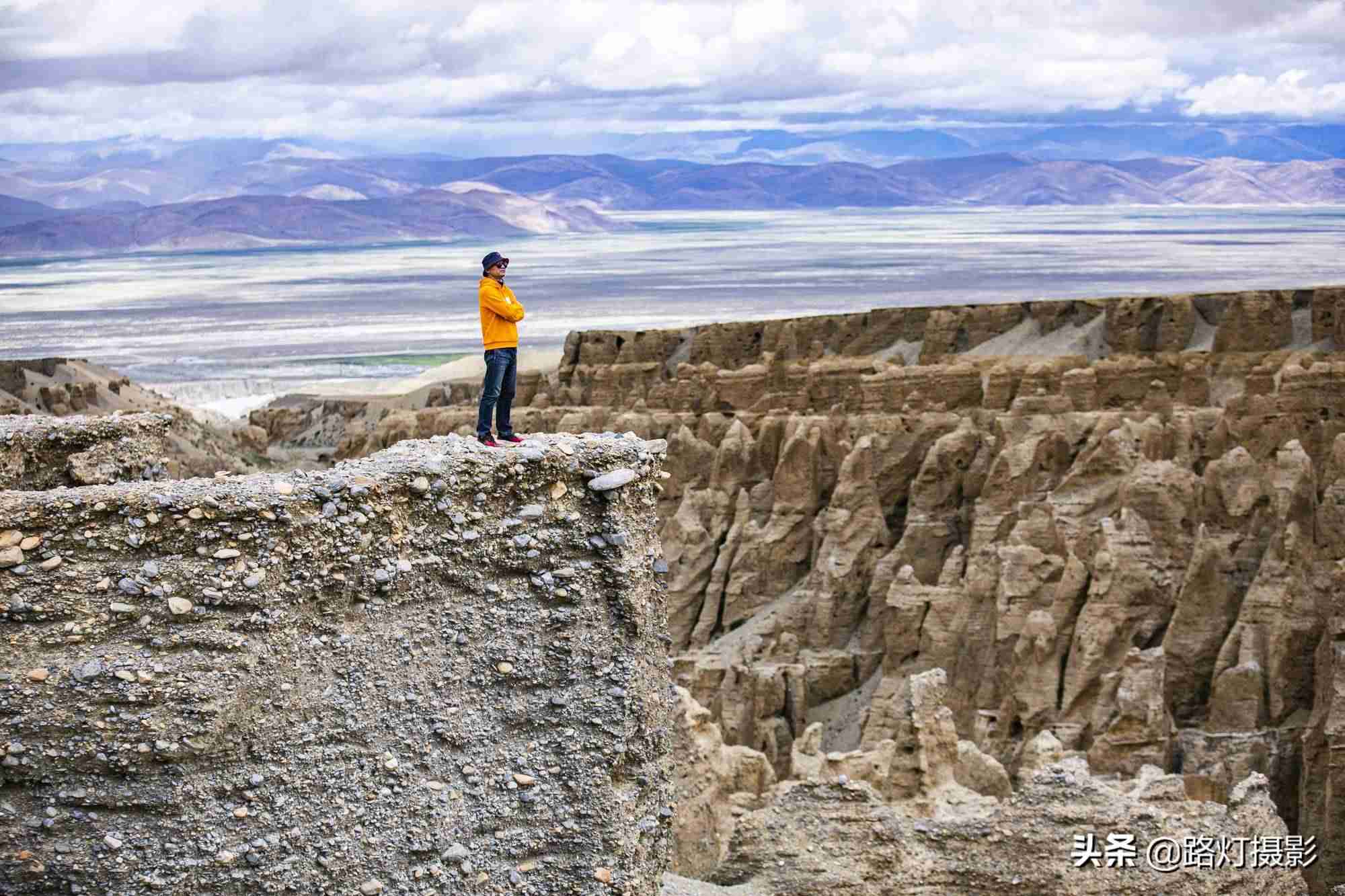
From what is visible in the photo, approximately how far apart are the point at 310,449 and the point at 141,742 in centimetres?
5308

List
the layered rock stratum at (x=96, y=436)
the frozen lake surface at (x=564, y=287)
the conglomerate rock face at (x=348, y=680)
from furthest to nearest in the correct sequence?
the frozen lake surface at (x=564, y=287)
the layered rock stratum at (x=96, y=436)
the conglomerate rock face at (x=348, y=680)

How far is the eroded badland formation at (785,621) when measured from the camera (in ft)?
34.3

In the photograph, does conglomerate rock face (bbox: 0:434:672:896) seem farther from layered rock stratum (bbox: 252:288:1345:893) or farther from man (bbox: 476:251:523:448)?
layered rock stratum (bbox: 252:288:1345:893)

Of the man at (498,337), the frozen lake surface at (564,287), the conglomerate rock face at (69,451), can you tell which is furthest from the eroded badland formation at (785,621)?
the frozen lake surface at (564,287)

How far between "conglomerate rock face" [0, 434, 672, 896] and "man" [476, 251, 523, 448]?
1.00 metres

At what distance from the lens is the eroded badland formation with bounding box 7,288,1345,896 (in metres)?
10.5

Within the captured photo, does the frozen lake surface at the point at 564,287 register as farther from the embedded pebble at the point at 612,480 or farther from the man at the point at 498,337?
the embedded pebble at the point at 612,480

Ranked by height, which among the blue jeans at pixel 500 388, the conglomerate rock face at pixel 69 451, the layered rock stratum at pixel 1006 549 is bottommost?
the layered rock stratum at pixel 1006 549

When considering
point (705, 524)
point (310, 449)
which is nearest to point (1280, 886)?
point (705, 524)

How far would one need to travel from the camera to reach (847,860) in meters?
18.2

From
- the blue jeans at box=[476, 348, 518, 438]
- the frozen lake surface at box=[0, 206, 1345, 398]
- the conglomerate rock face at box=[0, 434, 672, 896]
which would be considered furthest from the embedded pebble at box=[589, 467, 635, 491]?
the frozen lake surface at box=[0, 206, 1345, 398]

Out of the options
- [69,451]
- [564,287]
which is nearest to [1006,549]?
[69,451]

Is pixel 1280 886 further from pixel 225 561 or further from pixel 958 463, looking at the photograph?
pixel 958 463

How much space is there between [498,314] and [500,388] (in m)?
0.52
